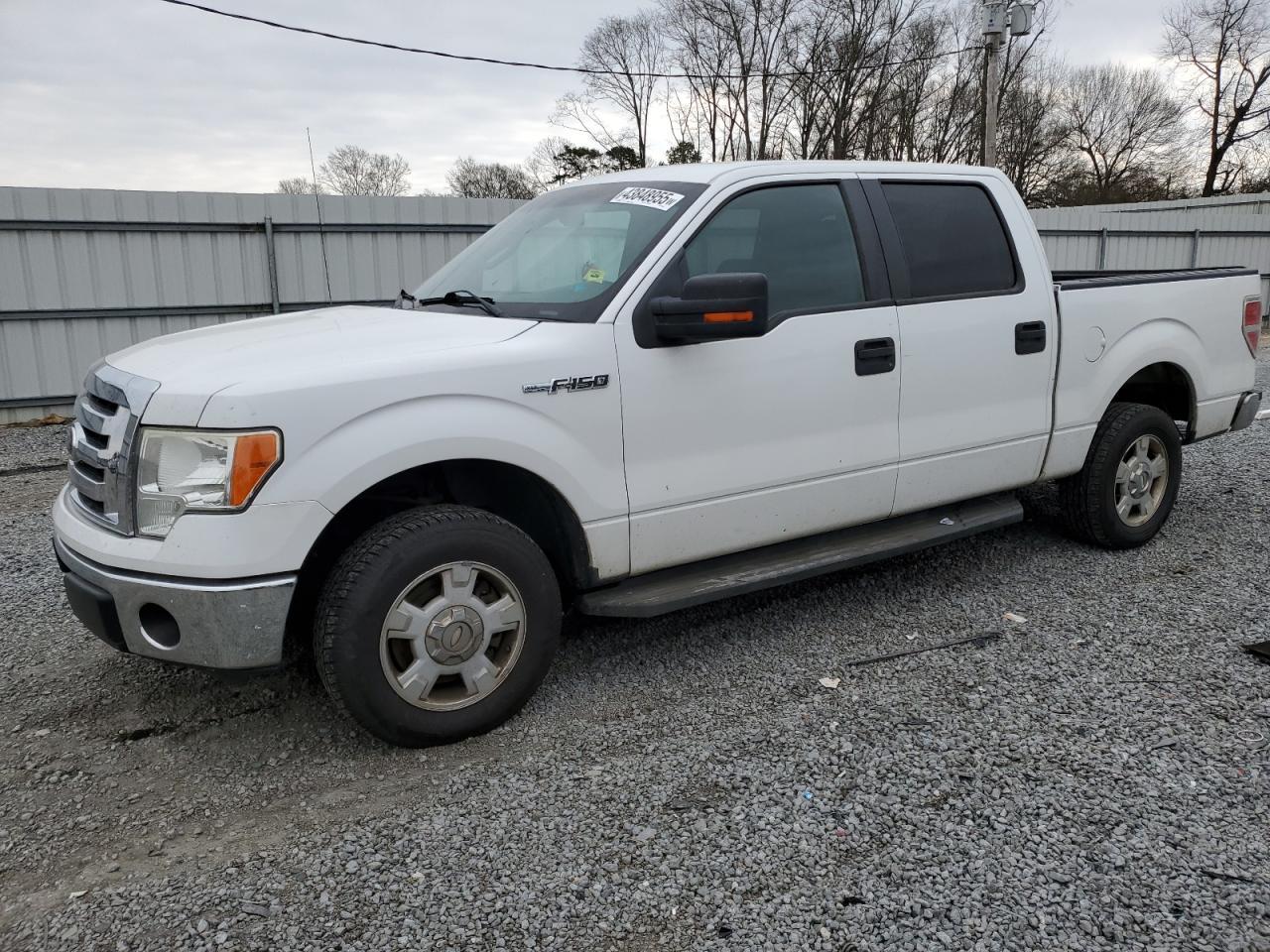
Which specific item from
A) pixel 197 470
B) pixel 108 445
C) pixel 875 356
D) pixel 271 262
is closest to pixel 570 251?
pixel 875 356

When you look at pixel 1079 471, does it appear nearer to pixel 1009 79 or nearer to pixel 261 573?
pixel 261 573

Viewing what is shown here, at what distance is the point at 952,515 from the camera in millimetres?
4562

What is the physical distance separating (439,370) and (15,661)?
235cm

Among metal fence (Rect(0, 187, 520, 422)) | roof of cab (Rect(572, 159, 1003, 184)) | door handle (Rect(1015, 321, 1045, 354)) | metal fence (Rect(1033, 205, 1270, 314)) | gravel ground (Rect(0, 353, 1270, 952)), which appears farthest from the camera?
metal fence (Rect(1033, 205, 1270, 314))

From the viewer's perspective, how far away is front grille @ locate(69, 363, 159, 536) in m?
2.97

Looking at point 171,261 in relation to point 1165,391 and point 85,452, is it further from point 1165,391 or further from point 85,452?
point 1165,391

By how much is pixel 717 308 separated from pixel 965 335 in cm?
150

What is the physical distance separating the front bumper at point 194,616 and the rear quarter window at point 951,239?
2.81m

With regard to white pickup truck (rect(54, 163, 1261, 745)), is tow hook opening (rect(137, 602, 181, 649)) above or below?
below

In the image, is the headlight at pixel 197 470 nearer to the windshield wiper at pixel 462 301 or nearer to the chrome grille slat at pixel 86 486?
the chrome grille slat at pixel 86 486

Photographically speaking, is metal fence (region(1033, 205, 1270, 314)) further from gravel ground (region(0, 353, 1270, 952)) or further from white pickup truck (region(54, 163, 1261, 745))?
gravel ground (region(0, 353, 1270, 952))

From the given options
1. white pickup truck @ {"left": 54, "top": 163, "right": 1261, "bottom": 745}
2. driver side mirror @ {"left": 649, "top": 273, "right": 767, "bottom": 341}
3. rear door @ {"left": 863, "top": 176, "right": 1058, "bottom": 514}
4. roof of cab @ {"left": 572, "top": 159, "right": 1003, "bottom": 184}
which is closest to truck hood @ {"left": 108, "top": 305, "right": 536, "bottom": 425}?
white pickup truck @ {"left": 54, "top": 163, "right": 1261, "bottom": 745}

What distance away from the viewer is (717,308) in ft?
10.9

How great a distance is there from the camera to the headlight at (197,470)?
284 centimetres
